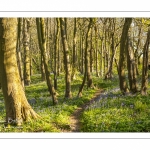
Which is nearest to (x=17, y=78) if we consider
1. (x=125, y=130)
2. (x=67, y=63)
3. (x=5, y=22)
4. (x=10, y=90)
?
(x=10, y=90)

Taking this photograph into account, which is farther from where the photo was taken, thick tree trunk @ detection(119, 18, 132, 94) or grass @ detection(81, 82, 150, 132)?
thick tree trunk @ detection(119, 18, 132, 94)

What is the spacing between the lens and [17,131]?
912 cm

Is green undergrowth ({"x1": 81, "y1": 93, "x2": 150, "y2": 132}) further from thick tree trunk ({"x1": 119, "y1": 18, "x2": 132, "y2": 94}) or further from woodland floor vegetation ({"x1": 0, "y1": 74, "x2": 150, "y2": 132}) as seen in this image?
thick tree trunk ({"x1": 119, "y1": 18, "x2": 132, "y2": 94})

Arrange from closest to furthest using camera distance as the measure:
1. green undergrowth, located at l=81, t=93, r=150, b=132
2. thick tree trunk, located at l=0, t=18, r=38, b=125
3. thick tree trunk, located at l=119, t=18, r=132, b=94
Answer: green undergrowth, located at l=81, t=93, r=150, b=132, thick tree trunk, located at l=0, t=18, r=38, b=125, thick tree trunk, located at l=119, t=18, r=132, b=94

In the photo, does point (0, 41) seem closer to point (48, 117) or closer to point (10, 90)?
point (10, 90)

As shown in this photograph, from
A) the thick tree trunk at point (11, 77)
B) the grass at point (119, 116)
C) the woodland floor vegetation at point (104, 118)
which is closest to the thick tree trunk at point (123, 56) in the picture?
the woodland floor vegetation at point (104, 118)

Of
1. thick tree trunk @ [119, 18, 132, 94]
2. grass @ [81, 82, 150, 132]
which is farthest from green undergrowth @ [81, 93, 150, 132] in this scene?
thick tree trunk @ [119, 18, 132, 94]

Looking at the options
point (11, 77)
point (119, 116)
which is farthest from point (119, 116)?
point (11, 77)

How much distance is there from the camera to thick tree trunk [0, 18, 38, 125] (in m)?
9.29

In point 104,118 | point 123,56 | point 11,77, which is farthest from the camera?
point 123,56

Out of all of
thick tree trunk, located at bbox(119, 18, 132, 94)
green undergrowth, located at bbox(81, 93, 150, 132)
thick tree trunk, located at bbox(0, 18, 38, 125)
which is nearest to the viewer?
green undergrowth, located at bbox(81, 93, 150, 132)

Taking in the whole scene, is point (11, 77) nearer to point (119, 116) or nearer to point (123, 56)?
point (119, 116)

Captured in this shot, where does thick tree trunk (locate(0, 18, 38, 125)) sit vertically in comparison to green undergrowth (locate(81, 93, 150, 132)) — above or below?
above

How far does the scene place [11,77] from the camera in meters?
9.42
